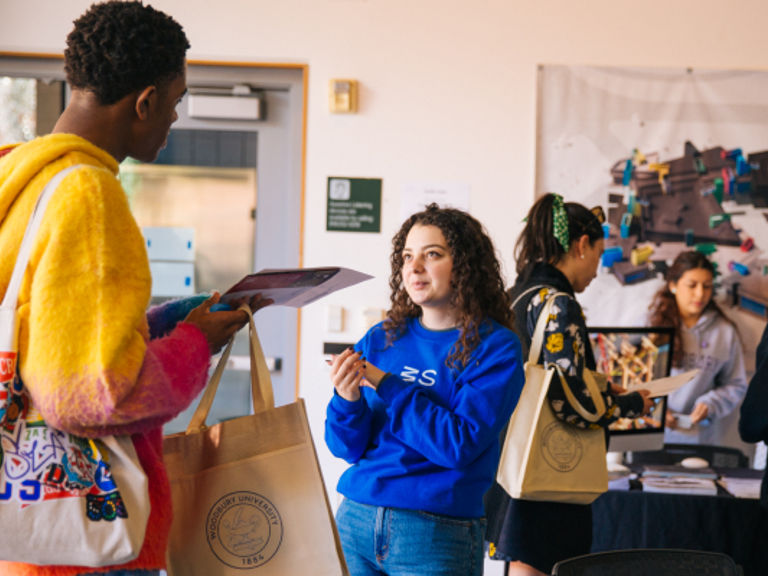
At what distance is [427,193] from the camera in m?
2.77

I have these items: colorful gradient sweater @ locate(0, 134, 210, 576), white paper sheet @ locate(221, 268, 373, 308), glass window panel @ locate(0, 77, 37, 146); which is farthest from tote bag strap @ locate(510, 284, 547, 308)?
glass window panel @ locate(0, 77, 37, 146)

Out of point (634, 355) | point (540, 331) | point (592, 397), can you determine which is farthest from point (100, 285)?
point (634, 355)

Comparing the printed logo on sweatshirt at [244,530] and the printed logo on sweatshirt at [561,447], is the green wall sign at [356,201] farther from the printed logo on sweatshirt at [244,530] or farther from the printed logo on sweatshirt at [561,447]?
the printed logo on sweatshirt at [244,530]

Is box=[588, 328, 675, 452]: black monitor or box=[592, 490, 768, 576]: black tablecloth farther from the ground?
box=[588, 328, 675, 452]: black monitor

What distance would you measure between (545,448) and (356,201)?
1.44m

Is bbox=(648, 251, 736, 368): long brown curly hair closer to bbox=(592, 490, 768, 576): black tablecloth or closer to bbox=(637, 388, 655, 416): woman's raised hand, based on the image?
bbox=(592, 490, 768, 576): black tablecloth

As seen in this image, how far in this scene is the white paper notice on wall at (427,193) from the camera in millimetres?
2764

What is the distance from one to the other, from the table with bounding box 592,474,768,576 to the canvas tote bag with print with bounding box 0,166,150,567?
182 cm

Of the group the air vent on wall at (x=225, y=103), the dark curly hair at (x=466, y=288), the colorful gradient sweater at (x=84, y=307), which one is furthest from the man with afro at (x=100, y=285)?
the air vent on wall at (x=225, y=103)

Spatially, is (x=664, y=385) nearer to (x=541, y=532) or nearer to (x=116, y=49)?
(x=541, y=532)

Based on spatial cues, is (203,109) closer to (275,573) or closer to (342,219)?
(342,219)

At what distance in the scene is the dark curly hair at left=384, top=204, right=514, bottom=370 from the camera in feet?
4.48

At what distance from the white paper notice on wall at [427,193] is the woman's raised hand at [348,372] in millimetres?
1553

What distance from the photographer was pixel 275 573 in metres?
1.04
